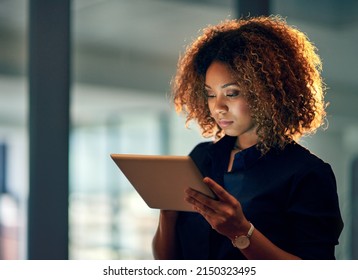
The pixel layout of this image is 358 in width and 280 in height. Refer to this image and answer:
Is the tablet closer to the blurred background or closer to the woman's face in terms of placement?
the woman's face

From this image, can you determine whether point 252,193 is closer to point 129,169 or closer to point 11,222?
point 129,169

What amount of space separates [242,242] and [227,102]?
0.27m

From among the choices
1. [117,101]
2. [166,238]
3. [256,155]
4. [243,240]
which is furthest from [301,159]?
[117,101]

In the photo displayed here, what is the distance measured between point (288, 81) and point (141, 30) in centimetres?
329

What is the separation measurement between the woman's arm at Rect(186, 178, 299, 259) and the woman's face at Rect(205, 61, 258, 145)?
0.60 feet

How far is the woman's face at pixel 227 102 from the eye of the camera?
116cm

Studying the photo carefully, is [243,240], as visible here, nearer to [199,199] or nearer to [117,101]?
[199,199]

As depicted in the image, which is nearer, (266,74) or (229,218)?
(229,218)

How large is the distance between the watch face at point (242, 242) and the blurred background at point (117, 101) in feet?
1.86

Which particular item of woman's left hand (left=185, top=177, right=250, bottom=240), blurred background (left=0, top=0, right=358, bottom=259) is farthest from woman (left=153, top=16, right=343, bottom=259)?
blurred background (left=0, top=0, right=358, bottom=259)

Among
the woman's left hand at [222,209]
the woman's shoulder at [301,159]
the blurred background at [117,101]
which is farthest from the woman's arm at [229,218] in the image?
the blurred background at [117,101]

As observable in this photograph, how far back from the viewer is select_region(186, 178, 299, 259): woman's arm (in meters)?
1.02

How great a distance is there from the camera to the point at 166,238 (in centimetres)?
124

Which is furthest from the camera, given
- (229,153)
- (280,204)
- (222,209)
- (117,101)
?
(117,101)
